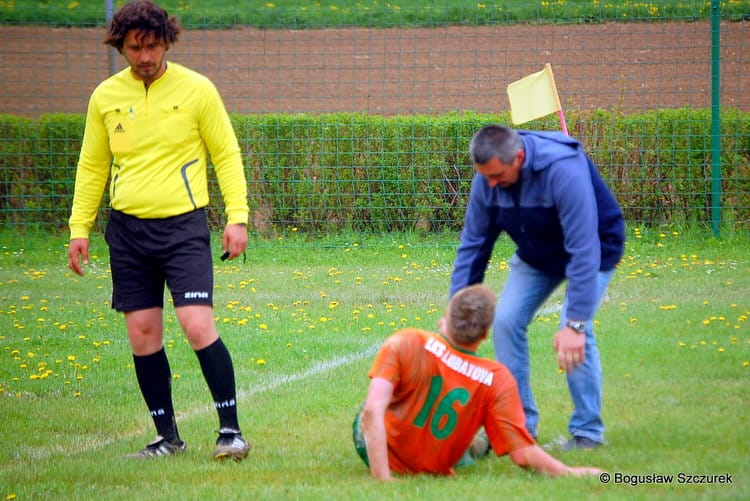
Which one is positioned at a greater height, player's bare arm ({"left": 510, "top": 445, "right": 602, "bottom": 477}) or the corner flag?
the corner flag

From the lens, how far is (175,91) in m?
4.96

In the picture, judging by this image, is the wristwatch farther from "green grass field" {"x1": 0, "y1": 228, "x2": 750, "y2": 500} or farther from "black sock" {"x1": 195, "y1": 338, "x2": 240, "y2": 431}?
"black sock" {"x1": 195, "y1": 338, "x2": 240, "y2": 431}

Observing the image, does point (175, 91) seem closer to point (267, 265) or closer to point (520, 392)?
point (520, 392)

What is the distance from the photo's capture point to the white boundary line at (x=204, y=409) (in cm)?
545

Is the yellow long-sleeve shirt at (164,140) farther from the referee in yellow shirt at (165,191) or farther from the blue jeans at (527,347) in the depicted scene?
the blue jeans at (527,347)

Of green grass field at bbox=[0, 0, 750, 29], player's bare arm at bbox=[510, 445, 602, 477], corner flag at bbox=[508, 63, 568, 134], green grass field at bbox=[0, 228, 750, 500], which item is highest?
green grass field at bbox=[0, 0, 750, 29]

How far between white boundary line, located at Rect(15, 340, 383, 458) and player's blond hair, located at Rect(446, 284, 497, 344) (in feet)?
7.41

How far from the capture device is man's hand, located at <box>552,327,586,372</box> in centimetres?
442

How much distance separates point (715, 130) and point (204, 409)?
793 centimetres

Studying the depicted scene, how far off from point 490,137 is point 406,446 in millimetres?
1342

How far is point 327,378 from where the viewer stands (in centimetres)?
681

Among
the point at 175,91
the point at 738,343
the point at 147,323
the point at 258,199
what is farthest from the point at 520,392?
the point at 258,199

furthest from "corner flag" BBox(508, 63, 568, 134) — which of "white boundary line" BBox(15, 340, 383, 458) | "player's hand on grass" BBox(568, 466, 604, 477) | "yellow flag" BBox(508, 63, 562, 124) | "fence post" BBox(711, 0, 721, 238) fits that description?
"fence post" BBox(711, 0, 721, 238)

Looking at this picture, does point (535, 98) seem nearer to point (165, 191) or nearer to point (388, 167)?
point (165, 191)
